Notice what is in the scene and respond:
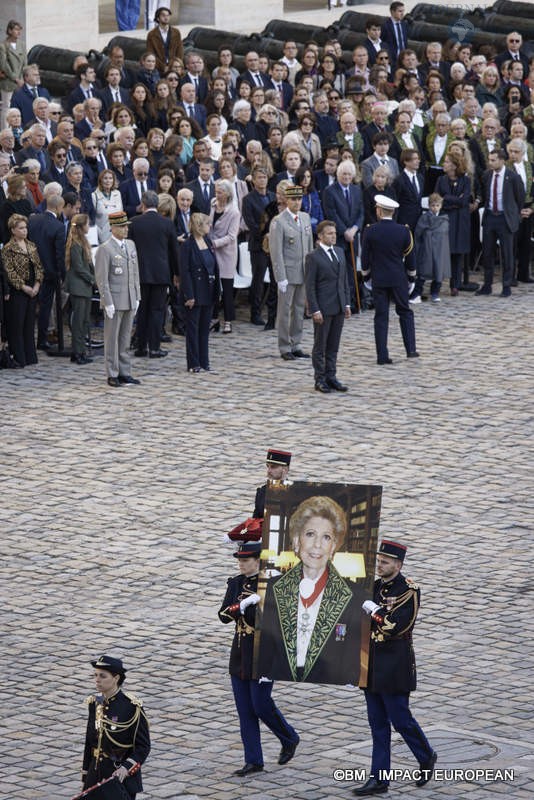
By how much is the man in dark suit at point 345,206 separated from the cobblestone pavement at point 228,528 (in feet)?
3.46

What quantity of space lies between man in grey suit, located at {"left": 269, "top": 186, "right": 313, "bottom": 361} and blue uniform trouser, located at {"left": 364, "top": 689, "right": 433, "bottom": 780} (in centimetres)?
981

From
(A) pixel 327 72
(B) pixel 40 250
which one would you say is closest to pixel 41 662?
(B) pixel 40 250

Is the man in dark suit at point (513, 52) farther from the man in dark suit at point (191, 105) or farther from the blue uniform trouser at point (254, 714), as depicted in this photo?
the blue uniform trouser at point (254, 714)

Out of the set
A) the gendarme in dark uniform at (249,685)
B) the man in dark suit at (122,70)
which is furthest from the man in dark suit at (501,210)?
the gendarme in dark uniform at (249,685)

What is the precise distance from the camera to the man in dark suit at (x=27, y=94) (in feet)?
81.0

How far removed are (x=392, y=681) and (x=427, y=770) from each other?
1.77ft

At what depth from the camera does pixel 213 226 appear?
21625mm

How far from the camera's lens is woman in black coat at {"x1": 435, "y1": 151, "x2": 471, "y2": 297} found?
76.9ft

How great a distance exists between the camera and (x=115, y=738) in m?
9.87

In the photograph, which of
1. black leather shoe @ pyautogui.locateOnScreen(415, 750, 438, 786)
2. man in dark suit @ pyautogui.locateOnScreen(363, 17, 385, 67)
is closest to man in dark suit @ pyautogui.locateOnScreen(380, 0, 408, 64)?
man in dark suit @ pyautogui.locateOnScreen(363, 17, 385, 67)

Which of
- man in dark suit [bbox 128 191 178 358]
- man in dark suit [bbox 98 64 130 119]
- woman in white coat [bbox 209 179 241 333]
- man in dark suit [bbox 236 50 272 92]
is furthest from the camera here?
man in dark suit [bbox 236 50 272 92]

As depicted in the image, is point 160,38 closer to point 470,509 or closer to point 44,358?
point 44,358

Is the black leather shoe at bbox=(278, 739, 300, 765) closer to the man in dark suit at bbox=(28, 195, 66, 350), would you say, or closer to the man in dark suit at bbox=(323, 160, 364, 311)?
the man in dark suit at bbox=(28, 195, 66, 350)

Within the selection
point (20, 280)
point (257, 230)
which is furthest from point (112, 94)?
point (20, 280)
